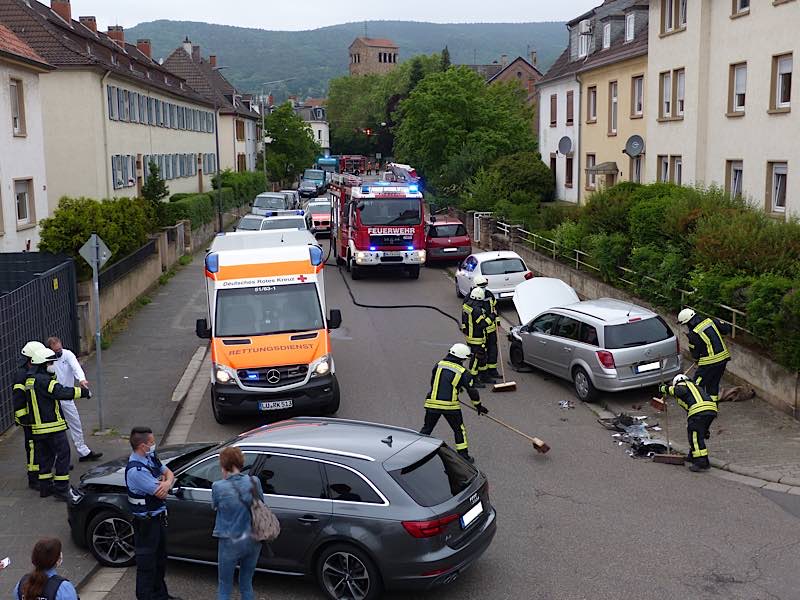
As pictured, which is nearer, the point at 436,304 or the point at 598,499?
the point at 598,499

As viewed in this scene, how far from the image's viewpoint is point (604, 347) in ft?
47.9

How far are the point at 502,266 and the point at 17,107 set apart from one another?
14.6 meters

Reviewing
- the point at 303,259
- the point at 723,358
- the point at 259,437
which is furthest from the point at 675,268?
the point at 259,437

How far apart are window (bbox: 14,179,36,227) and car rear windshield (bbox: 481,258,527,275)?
13.3 metres

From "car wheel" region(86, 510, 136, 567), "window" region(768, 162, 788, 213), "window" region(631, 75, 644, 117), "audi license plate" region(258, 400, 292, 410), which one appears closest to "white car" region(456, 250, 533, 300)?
"window" region(768, 162, 788, 213)

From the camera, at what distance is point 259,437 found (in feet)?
27.9

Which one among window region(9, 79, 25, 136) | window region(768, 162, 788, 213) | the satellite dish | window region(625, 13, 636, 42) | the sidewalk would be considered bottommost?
the sidewalk

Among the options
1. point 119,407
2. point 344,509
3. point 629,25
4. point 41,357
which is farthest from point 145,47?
point 344,509

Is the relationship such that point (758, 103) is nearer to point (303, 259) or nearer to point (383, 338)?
point (383, 338)

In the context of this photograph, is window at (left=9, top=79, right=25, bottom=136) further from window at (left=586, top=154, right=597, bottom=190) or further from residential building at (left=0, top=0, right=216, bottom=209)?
window at (left=586, top=154, right=597, bottom=190)

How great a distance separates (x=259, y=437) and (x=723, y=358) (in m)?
7.26

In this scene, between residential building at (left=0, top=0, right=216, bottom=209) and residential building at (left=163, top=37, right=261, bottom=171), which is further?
residential building at (left=163, top=37, right=261, bottom=171)

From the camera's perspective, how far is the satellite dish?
31188 mm

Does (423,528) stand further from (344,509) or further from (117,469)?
(117,469)
